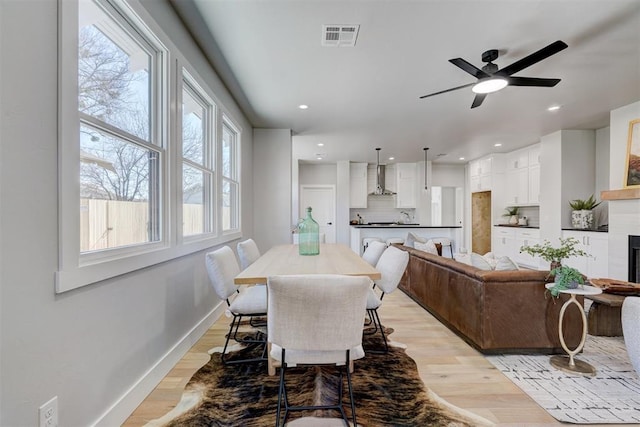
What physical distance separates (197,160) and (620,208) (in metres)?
5.42

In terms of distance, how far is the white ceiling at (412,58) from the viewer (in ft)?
7.04

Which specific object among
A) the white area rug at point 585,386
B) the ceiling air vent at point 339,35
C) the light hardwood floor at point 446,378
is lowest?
the light hardwood floor at point 446,378

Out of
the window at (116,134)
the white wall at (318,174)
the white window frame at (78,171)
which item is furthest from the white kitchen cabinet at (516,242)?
the window at (116,134)

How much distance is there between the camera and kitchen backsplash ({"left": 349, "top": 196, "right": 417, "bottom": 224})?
871cm

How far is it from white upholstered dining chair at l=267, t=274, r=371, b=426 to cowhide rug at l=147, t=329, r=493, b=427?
1.80 feet

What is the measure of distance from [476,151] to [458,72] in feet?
14.9

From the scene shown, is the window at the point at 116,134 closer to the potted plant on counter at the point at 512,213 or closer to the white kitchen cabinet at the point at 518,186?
the white kitchen cabinet at the point at 518,186

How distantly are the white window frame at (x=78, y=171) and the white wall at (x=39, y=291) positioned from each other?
0.04 m

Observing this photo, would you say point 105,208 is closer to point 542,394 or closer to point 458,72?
point 542,394

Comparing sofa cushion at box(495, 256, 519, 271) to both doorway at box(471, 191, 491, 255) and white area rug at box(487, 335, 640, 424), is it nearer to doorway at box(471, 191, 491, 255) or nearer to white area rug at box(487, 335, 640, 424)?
white area rug at box(487, 335, 640, 424)

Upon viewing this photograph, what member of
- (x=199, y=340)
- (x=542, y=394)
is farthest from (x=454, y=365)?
(x=199, y=340)

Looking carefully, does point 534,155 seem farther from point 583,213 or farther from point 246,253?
point 246,253

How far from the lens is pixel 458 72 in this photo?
9.88 feet

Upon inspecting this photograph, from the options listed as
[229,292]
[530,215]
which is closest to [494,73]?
[229,292]
